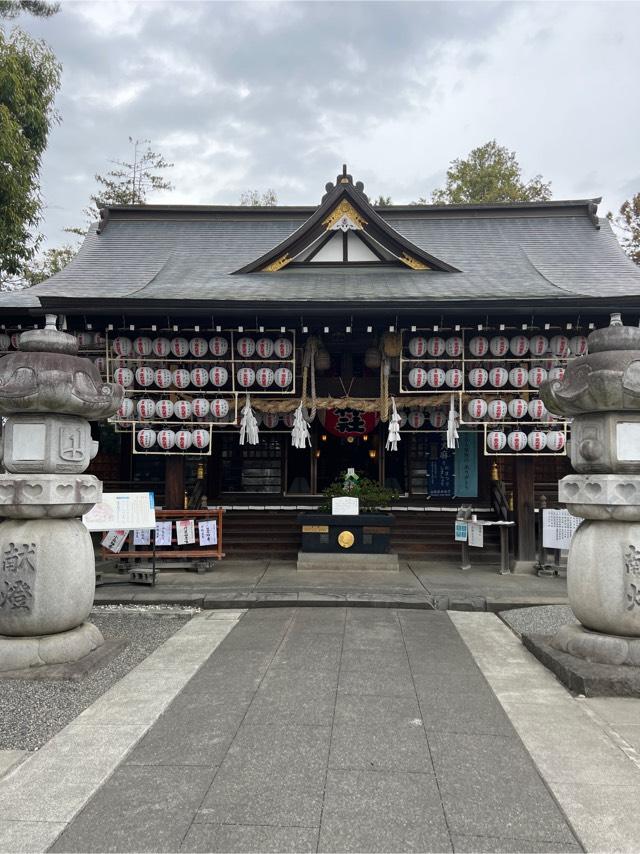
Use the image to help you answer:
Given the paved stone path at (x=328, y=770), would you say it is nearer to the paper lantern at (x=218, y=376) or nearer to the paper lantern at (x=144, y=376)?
the paper lantern at (x=218, y=376)

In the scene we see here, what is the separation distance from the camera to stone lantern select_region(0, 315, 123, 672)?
5.47 metres

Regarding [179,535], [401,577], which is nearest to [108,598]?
[179,535]

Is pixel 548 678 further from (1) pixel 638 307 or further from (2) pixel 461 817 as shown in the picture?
(1) pixel 638 307

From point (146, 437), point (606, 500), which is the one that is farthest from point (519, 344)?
point (146, 437)

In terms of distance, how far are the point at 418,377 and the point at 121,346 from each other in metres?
6.12

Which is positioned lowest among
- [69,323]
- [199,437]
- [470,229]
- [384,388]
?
[199,437]

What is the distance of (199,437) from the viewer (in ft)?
35.0

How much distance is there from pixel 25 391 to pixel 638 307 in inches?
409

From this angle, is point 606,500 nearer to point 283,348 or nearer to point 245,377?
point 283,348

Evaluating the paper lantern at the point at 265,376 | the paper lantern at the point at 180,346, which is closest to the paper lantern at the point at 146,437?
the paper lantern at the point at 180,346

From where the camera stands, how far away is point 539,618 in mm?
7688

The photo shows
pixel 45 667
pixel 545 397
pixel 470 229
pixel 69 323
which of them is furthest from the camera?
pixel 470 229

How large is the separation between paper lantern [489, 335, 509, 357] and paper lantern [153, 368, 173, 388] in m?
6.62

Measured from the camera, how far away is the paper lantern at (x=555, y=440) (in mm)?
10578
